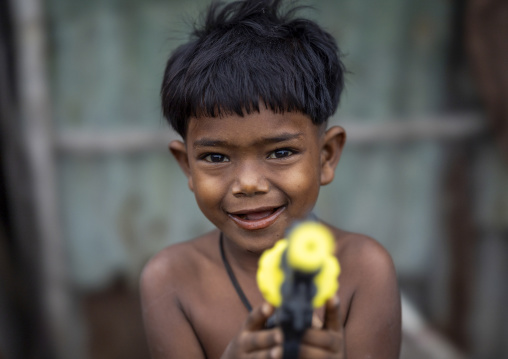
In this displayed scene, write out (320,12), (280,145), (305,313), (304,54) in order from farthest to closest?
(320,12) → (304,54) → (280,145) → (305,313)

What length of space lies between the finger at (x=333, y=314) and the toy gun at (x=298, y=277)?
2cm

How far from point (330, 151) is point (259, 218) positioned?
0.93 ft

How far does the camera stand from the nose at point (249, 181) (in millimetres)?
1156

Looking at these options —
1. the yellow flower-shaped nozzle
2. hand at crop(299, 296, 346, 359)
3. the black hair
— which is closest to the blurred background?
the black hair

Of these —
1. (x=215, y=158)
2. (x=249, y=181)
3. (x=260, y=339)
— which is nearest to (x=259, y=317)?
(x=260, y=339)

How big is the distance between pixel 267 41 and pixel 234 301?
2.13 ft

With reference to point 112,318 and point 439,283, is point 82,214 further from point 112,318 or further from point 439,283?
point 439,283

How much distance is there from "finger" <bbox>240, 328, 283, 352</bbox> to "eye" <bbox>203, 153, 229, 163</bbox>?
0.42 m

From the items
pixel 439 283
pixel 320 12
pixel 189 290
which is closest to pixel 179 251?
pixel 189 290

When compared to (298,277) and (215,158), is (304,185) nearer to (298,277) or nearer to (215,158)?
(215,158)

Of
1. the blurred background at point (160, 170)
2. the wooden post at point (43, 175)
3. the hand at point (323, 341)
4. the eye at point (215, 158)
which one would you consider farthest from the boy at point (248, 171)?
the wooden post at point (43, 175)

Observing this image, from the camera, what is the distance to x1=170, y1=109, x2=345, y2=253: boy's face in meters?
1.17

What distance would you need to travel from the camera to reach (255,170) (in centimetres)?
117

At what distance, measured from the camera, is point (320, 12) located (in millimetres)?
2334
